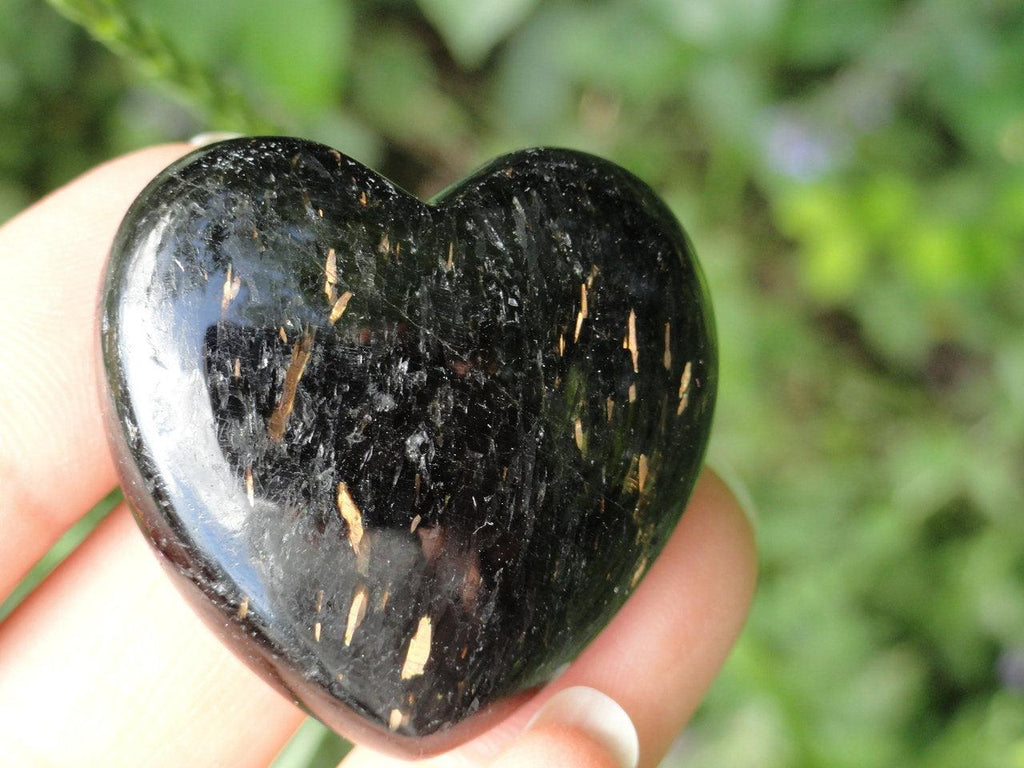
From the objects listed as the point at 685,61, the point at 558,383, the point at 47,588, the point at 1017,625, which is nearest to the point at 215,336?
the point at 558,383

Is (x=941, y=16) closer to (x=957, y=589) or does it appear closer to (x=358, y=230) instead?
(x=957, y=589)

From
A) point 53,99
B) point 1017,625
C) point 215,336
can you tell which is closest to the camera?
point 215,336

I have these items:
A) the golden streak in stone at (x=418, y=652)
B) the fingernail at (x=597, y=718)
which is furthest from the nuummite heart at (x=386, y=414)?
the fingernail at (x=597, y=718)

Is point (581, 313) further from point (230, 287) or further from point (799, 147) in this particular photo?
point (799, 147)

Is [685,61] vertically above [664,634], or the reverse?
[685,61]

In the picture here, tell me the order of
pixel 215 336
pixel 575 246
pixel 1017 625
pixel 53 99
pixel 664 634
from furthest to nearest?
1. pixel 53 99
2. pixel 1017 625
3. pixel 664 634
4. pixel 575 246
5. pixel 215 336

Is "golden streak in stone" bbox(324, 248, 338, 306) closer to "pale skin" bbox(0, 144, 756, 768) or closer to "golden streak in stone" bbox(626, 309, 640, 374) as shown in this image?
"golden streak in stone" bbox(626, 309, 640, 374)
